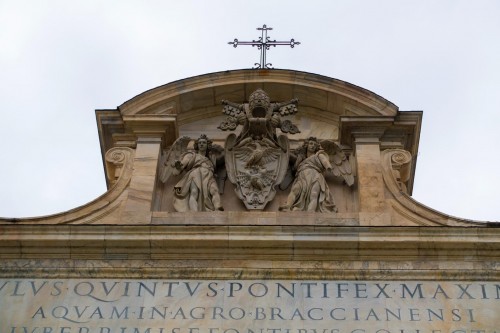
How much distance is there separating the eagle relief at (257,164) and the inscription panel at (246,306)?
145 cm

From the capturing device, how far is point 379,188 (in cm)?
1367

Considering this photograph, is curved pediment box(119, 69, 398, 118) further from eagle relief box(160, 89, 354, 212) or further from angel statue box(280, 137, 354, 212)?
angel statue box(280, 137, 354, 212)

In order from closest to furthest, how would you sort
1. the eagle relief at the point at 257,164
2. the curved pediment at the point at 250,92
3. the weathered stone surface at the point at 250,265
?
the weathered stone surface at the point at 250,265, the eagle relief at the point at 257,164, the curved pediment at the point at 250,92

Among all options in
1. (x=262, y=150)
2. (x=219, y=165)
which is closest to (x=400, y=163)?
(x=262, y=150)

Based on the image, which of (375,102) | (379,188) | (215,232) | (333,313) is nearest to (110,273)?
(215,232)

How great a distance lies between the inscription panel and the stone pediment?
0.99m

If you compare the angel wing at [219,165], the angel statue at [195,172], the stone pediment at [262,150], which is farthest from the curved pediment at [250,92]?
the angel wing at [219,165]

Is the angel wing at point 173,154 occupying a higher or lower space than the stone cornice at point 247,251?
higher

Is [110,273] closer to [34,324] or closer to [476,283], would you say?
[34,324]

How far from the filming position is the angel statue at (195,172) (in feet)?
44.6

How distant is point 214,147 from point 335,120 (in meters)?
1.69

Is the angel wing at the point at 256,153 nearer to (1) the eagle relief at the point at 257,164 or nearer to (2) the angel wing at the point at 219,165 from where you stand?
(1) the eagle relief at the point at 257,164

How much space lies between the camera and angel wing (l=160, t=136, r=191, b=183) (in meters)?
14.2

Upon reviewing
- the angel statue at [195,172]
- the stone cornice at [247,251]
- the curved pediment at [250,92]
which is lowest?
the stone cornice at [247,251]
